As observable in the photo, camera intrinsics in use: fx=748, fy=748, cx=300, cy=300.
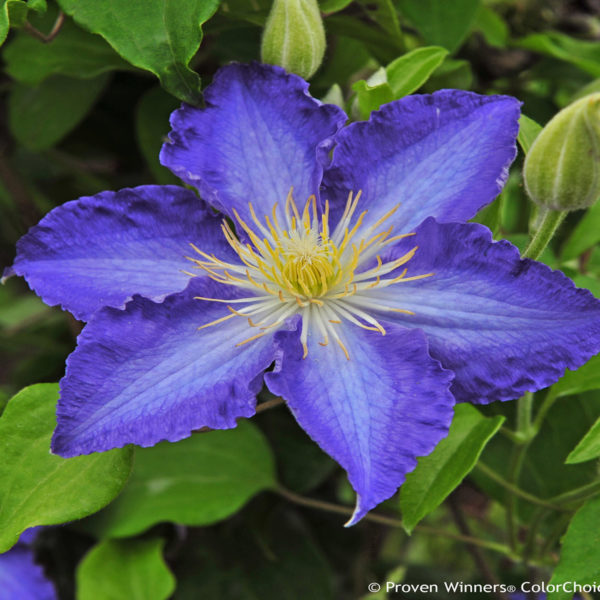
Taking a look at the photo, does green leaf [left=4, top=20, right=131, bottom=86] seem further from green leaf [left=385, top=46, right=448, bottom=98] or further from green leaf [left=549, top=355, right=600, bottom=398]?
green leaf [left=549, top=355, right=600, bottom=398]

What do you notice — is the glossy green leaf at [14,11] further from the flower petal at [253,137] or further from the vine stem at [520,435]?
the vine stem at [520,435]

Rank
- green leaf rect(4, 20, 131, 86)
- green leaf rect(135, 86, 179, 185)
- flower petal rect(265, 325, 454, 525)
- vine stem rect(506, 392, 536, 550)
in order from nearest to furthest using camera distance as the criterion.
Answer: flower petal rect(265, 325, 454, 525), vine stem rect(506, 392, 536, 550), green leaf rect(4, 20, 131, 86), green leaf rect(135, 86, 179, 185)

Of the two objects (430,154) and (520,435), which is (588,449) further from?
(430,154)

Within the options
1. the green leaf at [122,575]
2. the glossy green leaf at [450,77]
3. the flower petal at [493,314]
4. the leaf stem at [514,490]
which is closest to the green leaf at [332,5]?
the glossy green leaf at [450,77]

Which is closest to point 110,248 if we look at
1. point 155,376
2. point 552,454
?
point 155,376

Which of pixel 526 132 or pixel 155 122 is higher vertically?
pixel 526 132

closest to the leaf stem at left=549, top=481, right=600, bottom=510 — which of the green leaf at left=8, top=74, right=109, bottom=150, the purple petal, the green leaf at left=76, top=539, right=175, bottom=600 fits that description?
the green leaf at left=76, top=539, right=175, bottom=600

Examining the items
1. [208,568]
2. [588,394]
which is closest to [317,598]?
[208,568]
